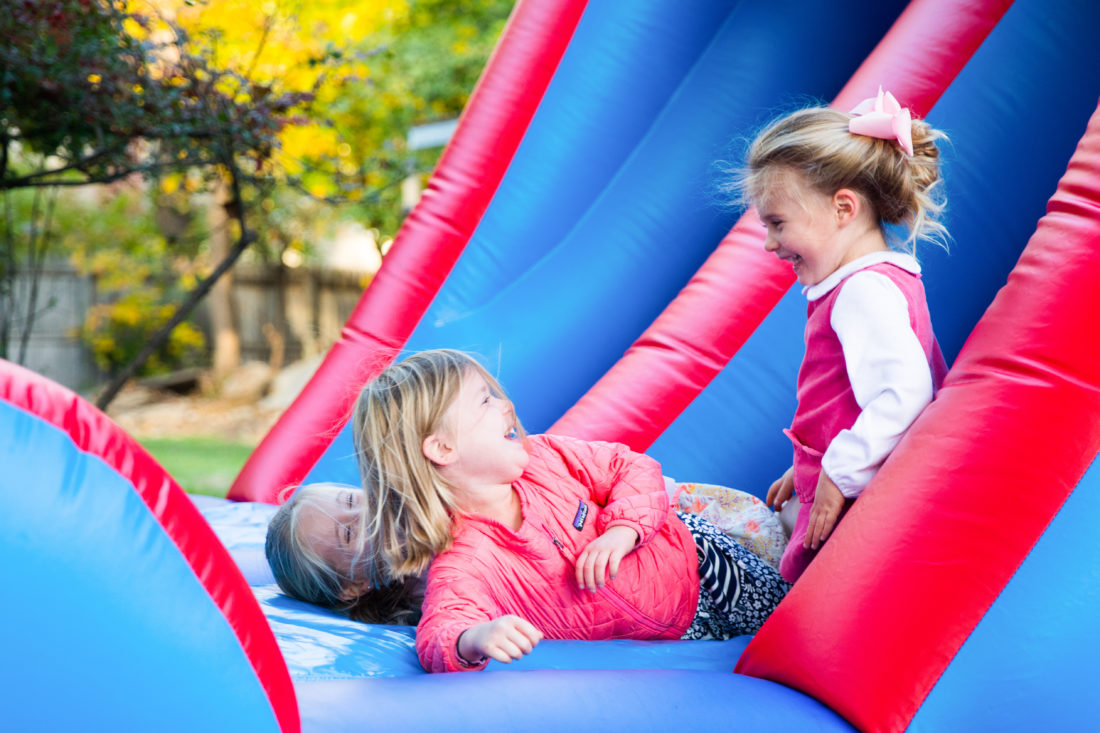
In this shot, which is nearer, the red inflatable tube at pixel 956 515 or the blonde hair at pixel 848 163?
the red inflatable tube at pixel 956 515

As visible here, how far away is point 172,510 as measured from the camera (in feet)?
3.37

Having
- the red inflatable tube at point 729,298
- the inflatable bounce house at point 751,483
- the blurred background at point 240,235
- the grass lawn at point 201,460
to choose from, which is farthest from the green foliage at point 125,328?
the red inflatable tube at point 729,298

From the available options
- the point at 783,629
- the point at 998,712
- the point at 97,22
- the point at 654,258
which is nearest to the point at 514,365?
the point at 654,258

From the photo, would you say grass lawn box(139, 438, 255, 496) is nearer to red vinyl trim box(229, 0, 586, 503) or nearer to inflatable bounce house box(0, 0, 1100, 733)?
red vinyl trim box(229, 0, 586, 503)

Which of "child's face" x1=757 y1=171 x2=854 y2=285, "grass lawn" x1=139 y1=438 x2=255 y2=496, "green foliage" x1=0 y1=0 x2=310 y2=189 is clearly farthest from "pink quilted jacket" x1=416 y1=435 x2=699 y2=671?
"grass lawn" x1=139 y1=438 x2=255 y2=496

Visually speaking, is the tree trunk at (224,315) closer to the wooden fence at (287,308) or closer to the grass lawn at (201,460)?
the wooden fence at (287,308)

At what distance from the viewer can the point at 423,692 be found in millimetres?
1124

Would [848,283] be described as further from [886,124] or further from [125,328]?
[125,328]

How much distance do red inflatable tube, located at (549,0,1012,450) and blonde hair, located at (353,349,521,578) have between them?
693 millimetres

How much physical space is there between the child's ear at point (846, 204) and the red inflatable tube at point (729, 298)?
55cm

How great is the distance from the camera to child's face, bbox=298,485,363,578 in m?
1.58

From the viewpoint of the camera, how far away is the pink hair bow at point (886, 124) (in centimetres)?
141

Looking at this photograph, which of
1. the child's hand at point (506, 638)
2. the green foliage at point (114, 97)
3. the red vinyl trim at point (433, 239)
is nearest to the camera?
the child's hand at point (506, 638)

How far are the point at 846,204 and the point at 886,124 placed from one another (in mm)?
120
